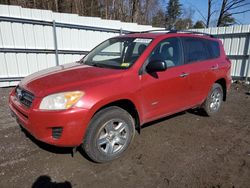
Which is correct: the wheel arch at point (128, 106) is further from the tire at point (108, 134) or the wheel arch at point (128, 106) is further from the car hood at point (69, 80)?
the car hood at point (69, 80)

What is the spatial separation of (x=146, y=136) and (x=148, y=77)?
48.8 inches

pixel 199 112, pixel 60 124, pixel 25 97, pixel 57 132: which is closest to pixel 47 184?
pixel 57 132

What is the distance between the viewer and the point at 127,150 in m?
3.34

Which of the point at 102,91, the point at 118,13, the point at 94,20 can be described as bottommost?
the point at 102,91

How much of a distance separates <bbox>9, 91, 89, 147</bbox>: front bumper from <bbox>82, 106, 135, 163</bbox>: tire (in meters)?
0.17

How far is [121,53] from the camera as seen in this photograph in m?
3.76

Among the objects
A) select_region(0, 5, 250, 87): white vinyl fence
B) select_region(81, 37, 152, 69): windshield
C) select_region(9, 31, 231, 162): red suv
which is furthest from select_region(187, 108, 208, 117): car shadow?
select_region(0, 5, 250, 87): white vinyl fence

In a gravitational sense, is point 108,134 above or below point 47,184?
above

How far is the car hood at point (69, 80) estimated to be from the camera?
263 cm

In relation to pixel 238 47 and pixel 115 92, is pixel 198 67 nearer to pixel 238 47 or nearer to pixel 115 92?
pixel 115 92

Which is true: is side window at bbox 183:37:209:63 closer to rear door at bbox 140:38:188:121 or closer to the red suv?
the red suv

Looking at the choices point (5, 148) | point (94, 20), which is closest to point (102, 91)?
point (5, 148)

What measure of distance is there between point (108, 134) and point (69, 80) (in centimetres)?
95

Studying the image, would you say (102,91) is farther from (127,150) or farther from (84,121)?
(127,150)
